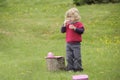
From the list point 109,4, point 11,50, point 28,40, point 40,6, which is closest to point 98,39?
point 28,40

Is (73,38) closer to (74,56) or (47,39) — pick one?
(74,56)

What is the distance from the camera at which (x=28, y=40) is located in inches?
707

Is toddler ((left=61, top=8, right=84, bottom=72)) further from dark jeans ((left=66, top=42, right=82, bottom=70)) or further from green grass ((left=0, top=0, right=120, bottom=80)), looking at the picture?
green grass ((left=0, top=0, right=120, bottom=80))

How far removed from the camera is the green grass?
427 inches

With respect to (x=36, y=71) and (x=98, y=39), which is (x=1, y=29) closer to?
(x=98, y=39)

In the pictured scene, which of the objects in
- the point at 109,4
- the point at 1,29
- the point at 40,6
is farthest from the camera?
the point at 40,6

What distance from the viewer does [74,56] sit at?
10.8 metres

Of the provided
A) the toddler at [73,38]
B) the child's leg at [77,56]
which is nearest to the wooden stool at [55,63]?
the toddler at [73,38]

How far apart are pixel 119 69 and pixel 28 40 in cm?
763

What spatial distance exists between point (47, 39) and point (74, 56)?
310 inches

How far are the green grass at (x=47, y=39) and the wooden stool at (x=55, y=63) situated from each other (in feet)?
0.70

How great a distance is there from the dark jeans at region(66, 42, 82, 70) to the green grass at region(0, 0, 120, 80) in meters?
0.25

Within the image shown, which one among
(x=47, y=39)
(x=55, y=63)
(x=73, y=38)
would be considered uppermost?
(x=73, y=38)

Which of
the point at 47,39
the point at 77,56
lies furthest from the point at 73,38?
the point at 47,39
